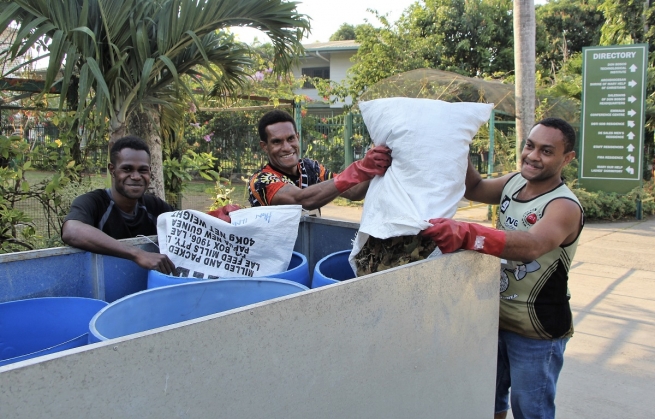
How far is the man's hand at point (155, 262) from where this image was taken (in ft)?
6.86

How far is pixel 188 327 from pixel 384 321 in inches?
24.5

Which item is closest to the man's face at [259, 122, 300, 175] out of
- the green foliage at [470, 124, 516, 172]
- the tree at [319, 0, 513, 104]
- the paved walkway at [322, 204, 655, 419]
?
the paved walkway at [322, 204, 655, 419]

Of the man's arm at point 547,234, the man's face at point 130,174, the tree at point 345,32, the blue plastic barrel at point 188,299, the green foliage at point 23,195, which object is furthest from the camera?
the tree at point 345,32

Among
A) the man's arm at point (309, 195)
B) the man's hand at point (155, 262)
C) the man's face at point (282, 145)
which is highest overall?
the man's face at point (282, 145)

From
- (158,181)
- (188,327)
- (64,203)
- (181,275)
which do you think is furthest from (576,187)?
(188,327)

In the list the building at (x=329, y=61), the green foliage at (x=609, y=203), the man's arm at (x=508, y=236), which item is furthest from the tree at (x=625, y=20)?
the building at (x=329, y=61)

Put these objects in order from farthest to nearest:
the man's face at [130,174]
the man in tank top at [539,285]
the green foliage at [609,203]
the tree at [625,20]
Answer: the tree at [625,20], the green foliage at [609,203], the man's face at [130,174], the man in tank top at [539,285]

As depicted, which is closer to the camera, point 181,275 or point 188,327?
point 188,327

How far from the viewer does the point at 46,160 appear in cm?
496

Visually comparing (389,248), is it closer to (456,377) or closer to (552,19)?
(456,377)

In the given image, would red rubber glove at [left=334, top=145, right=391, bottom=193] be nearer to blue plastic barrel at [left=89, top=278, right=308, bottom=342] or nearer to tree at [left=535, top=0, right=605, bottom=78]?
blue plastic barrel at [left=89, top=278, right=308, bottom=342]

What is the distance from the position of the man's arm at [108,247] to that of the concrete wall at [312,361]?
957mm

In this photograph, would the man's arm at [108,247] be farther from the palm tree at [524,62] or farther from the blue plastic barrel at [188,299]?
the palm tree at [524,62]

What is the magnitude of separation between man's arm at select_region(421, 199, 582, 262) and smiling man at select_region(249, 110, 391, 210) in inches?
15.1
